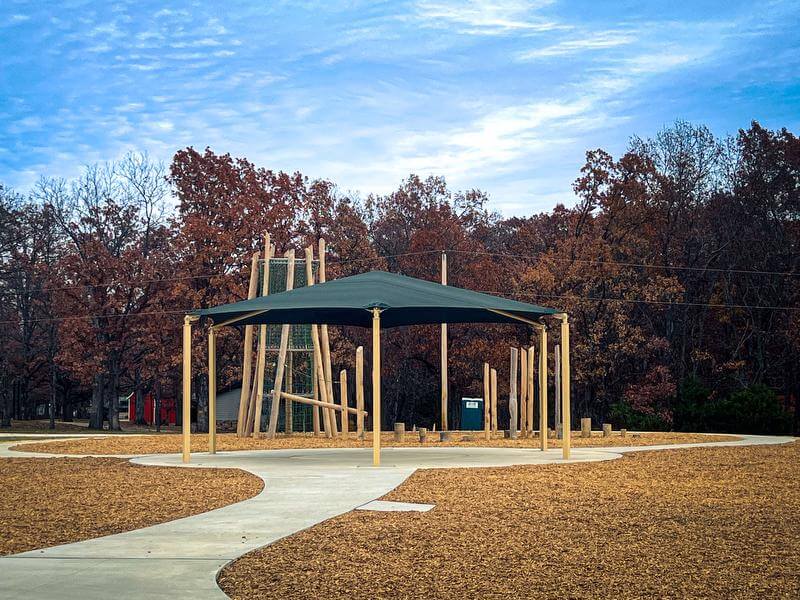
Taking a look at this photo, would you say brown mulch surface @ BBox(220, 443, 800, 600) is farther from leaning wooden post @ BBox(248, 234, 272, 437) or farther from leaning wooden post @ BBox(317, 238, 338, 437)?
leaning wooden post @ BBox(317, 238, 338, 437)

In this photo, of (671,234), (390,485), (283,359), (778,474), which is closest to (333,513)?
(390,485)

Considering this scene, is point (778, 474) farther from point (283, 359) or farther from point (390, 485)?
point (283, 359)

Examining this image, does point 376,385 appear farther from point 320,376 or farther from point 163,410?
point 163,410

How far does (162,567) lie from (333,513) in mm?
3267

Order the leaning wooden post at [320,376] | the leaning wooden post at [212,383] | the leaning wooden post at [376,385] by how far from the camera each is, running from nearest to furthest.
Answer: the leaning wooden post at [376,385] < the leaning wooden post at [212,383] < the leaning wooden post at [320,376]

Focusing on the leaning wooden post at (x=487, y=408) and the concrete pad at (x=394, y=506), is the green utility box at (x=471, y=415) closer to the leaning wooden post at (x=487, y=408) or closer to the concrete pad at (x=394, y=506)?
the leaning wooden post at (x=487, y=408)

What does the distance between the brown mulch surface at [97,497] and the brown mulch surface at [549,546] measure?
1991mm

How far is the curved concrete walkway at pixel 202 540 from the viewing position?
630 centimetres

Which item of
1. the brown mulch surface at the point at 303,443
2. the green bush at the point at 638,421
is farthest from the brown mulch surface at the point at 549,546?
the green bush at the point at 638,421

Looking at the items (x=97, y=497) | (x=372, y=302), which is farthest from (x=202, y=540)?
(x=372, y=302)

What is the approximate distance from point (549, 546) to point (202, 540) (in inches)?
114

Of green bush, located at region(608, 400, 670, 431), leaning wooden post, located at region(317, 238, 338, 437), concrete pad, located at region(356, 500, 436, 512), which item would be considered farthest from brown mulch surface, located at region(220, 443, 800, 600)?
green bush, located at region(608, 400, 670, 431)

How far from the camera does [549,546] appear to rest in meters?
8.11

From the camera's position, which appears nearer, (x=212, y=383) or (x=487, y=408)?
(x=212, y=383)
